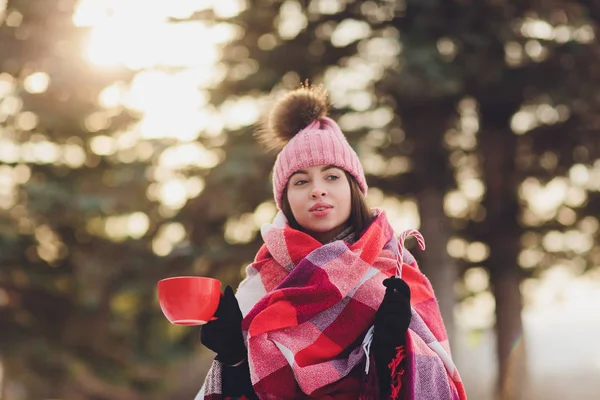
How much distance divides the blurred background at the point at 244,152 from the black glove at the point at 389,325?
5.26 metres

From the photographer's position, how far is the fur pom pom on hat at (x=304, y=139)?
2756mm

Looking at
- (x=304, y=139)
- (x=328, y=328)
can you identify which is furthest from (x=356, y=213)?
(x=328, y=328)

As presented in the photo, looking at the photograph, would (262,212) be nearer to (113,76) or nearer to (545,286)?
(113,76)

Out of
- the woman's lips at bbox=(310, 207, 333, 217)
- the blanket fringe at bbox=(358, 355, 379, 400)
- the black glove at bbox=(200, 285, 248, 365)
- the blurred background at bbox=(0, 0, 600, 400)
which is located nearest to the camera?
the blanket fringe at bbox=(358, 355, 379, 400)

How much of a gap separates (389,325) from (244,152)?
223 inches

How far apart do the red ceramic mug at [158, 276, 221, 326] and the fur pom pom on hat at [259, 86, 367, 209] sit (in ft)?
1.80

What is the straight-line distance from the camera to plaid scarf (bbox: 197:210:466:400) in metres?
2.46

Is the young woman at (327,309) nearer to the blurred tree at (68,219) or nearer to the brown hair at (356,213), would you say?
the brown hair at (356,213)

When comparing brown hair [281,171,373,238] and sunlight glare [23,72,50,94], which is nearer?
brown hair [281,171,373,238]

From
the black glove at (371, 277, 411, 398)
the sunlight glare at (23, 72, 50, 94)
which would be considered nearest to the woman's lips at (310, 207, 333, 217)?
the black glove at (371, 277, 411, 398)

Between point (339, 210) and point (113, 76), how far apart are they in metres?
7.20

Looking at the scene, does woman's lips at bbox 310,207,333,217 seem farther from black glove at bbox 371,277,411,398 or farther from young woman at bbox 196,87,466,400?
black glove at bbox 371,277,411,398

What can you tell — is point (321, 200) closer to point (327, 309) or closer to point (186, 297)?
point (327, 309)

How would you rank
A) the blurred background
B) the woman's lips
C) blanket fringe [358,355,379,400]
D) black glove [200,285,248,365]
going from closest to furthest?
1. blanket fringe [358,355,379,400]
2. black glove [200,285,248,365]
3. the woman's lips
4. the blurred background
